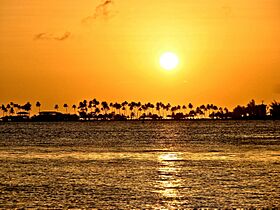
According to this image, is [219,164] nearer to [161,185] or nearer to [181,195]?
[161,185]

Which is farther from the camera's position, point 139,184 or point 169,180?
point 169,180

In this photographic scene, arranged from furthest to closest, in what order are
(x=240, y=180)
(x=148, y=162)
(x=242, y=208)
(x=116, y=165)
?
(x=148, y=162) → (x=116, y=165) → (x=240, y=180) → (x=242, y=208)

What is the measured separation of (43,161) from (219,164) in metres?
23.4

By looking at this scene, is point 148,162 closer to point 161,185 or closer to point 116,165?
point 116,165

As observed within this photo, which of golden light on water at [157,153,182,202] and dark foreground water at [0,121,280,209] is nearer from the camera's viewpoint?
dark foreground water at [0,121,280,209]

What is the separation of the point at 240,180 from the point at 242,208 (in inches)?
676

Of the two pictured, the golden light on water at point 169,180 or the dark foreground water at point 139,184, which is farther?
the golden light on water at point 169,180

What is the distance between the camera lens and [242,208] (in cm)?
4469

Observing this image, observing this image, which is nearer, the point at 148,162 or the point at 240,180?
the point at 240,180

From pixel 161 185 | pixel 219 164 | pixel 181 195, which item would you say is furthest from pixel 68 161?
pixel 181 195

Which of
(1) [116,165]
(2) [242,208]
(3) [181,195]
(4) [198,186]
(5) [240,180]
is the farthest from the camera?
(1) [116,165]

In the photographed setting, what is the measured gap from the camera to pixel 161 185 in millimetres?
57969

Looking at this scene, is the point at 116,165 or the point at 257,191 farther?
the point at 116,165

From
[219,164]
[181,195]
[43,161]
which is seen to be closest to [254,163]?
[219,164]
